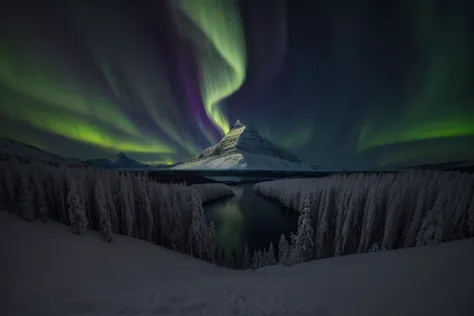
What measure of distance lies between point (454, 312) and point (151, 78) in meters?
7.18

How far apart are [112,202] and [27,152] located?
2235 millimetres

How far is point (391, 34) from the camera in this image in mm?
4637

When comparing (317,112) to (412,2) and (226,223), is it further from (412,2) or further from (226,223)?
(226,223)

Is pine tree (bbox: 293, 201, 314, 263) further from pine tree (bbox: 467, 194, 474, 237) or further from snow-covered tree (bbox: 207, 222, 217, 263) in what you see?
pine tree (bbox: 467, 194, 474, 237)

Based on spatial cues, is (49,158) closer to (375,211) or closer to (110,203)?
(110,203)

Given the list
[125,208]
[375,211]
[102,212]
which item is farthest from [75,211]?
[375,211]

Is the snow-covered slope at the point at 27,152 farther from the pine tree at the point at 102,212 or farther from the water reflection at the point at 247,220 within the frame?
→ the water reflection at the point at 247,220

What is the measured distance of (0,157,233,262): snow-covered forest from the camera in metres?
4.49

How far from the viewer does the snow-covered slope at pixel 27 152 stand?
4073 millimetres

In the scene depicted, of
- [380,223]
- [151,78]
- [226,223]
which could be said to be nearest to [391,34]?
[380,223]

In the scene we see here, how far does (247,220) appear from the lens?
25.6ft

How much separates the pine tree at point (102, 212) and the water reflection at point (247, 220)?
136 inches

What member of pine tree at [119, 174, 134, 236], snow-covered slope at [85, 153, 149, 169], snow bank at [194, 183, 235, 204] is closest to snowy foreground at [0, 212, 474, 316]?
pine tree at [119, 174, 134, 236]

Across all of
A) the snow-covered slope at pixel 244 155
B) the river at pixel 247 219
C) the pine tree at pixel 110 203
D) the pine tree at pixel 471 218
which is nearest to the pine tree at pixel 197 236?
the river at pixel 247 219
